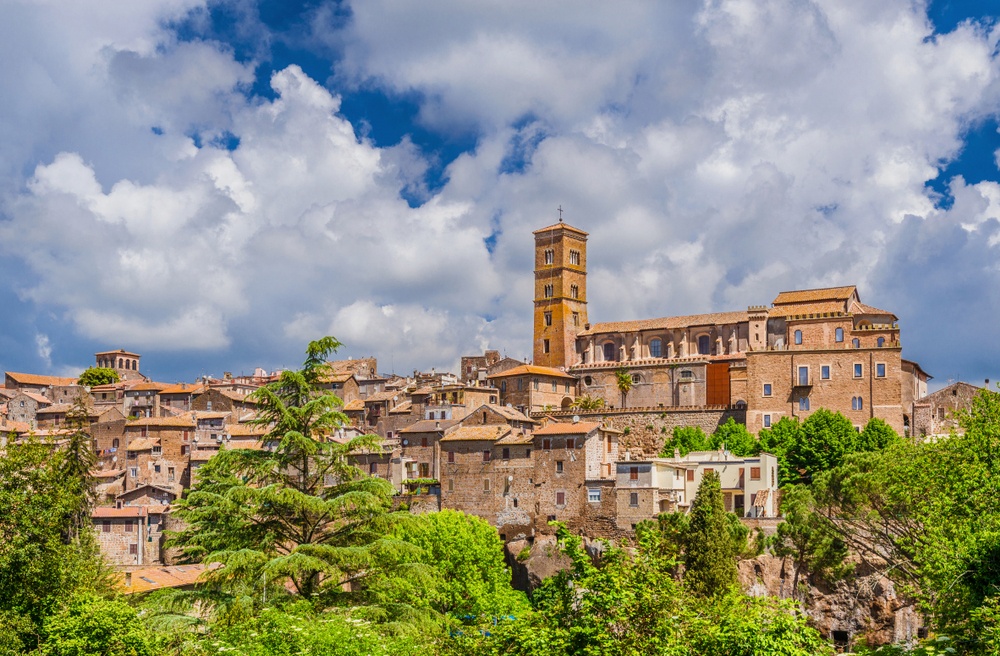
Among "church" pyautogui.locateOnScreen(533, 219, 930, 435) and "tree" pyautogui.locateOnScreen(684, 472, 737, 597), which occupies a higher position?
"church" pyautogui.locateOnScreen(533, 219, 930, 435)

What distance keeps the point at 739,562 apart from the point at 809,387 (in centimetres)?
2283

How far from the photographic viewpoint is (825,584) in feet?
190

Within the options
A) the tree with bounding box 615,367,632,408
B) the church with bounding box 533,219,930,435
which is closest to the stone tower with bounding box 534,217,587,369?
the church with bounding box 533,219,930,435

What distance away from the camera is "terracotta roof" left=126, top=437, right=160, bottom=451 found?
90.4 metres

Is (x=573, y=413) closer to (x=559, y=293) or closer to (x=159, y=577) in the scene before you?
(x=559, y=293)

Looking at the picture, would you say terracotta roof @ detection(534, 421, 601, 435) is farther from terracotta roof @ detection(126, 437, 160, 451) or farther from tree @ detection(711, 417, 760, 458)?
terracotta roof @ detection(126, 437, 160, 451)

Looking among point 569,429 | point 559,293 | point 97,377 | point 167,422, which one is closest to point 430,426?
point 569,429

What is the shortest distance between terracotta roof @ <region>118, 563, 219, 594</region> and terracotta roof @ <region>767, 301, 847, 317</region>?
47.6m

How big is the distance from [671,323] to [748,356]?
1620 centimetres

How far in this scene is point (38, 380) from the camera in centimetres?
12450

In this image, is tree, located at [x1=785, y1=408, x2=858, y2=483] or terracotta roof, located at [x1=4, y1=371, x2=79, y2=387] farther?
terracotta roof, located at [x1=4, y1=371, x2=79, y2=387]

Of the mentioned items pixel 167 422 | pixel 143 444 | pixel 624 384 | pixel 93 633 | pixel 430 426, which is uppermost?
pixel 624 384

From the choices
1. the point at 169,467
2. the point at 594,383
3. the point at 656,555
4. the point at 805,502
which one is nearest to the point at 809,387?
the point at 594,383

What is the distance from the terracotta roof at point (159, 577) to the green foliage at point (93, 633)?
89.2ft
